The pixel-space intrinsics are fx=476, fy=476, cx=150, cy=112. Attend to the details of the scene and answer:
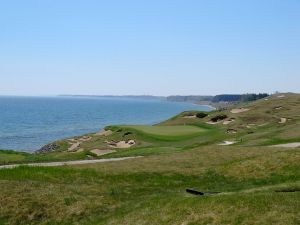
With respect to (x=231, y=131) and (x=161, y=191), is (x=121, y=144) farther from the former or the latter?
(x=161, y=191)

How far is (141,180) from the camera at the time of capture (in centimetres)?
3025

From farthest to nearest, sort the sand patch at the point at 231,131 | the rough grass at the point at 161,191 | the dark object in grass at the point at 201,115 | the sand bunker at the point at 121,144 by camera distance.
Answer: the dark object in grass at the point at 201,115
the sand patch at the point at 231,131
the sand bunker at the point at 121,144
the rough grass at the point at 161,191

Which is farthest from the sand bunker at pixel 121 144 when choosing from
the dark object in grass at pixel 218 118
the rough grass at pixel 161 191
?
the rough grass at pixel 161 191

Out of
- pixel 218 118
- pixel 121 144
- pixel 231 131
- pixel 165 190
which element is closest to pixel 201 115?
pixel 218 118

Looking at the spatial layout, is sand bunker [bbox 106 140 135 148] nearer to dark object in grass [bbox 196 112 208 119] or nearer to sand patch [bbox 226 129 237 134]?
sand patch [bbox 226 129 237 134]

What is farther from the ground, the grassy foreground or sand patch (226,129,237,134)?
the grassy foreground

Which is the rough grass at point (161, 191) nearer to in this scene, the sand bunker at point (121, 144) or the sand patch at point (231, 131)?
the sand bunker at point (121, 144)

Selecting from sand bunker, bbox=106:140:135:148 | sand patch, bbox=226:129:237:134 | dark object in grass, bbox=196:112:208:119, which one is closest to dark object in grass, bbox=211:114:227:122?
dark object in grass, bbox=196:112:208:119

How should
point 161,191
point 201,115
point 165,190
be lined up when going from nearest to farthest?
1. point 161,191
2. point 165,190
3. point 201,115

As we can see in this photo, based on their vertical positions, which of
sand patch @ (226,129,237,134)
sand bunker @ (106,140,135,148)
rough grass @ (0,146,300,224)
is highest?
rough grass @ (0,146,300,224)

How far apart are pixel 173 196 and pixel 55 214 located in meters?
6.03

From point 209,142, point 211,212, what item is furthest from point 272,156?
point 209,142

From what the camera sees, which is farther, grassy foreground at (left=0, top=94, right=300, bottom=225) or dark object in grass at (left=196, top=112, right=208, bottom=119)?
dark object in grass at (left=196, top=112, right=208, bottom=119)

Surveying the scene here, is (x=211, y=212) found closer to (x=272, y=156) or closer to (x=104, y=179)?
(x=104, y=179)
